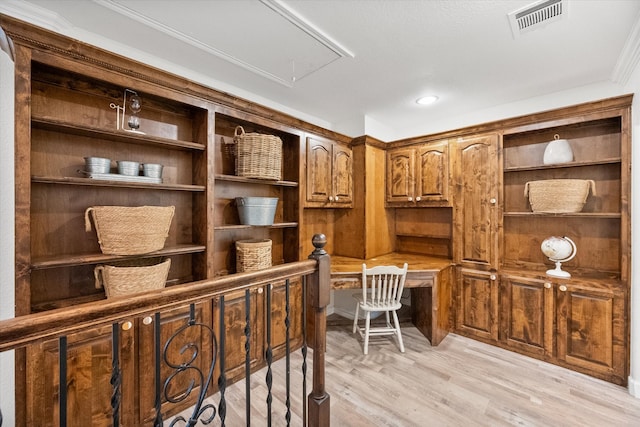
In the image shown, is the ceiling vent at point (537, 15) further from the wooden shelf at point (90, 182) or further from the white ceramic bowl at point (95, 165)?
the white ceramic bowl at point (95, 165)

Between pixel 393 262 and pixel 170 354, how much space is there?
2326 mm

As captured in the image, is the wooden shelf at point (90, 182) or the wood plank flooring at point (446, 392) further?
the wood plank flooring at point (446, 392)

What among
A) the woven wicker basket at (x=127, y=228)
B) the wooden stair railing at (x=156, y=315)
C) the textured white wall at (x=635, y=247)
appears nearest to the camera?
the wooden stair railing at (x=156, y=315)

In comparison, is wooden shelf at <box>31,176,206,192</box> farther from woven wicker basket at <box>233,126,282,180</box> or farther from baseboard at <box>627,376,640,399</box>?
→ baseboard at <box>627,376,640,399</box>

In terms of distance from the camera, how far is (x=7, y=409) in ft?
4.59

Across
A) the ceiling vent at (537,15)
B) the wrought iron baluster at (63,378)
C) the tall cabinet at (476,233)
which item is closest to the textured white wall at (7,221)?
the wrought iron baluster at (63,378)

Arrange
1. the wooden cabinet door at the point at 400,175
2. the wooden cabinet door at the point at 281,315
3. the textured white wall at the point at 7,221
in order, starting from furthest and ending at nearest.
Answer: the wooden cabinet door at the point at 400,175, the wooden cabinet door at the point at 281,315, the textured white wall at the point at 7,221

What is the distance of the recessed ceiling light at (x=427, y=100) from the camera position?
2.86 m

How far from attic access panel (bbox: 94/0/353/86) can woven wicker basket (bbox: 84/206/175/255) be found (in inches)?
45.5

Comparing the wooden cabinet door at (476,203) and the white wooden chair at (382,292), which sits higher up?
the wooden cabinet door at (476,203)

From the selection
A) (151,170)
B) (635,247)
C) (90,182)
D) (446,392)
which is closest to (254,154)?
(151,170)

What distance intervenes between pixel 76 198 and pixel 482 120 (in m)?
3.81

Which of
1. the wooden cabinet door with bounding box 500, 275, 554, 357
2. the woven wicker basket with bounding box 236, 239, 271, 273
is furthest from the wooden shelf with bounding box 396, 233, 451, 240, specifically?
the woven wicker basket with bounding box 236, 239, 271, 273

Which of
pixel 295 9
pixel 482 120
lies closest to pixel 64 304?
pixel 295 9
